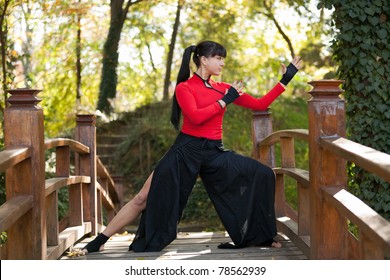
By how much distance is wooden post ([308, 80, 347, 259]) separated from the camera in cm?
453

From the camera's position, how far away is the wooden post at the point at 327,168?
453 cm

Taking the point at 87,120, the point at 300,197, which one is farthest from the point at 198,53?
the point at 87,120

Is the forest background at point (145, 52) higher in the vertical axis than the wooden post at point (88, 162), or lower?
higher

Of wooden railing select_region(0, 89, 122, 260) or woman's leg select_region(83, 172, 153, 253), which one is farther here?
woman's leg select_region(83, 172, 153, 253)

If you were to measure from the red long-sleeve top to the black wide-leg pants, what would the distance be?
0.26 ft

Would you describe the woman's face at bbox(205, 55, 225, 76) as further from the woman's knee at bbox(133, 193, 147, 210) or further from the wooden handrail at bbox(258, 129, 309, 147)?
Answer: the woman's knee at bbox(133, 193, 147, 210)

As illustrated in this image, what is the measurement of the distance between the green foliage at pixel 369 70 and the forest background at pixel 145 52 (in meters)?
4.66

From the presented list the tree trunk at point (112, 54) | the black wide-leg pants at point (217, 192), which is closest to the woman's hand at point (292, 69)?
the black wide-leg pants at point (217, 192)

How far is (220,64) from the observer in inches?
226

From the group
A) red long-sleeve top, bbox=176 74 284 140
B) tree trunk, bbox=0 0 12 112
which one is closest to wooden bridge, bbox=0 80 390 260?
red long-sleeve top, bbox=176 74 284 140

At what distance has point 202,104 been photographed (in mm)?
5699

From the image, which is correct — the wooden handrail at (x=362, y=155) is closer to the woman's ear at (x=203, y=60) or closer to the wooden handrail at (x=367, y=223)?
the wooden handrail at (x=367, y=223)

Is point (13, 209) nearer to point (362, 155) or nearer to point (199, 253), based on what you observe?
point (199, 253)

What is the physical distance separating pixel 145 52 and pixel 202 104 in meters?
20.4
